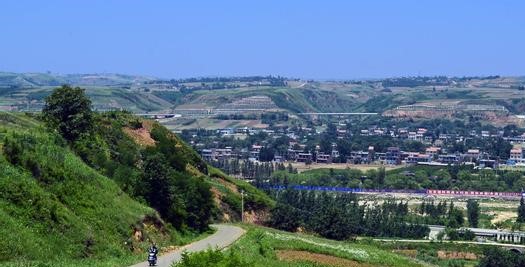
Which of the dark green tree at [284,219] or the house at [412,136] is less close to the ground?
the dark green tree at [284,219]

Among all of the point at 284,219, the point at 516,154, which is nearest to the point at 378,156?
the point at 516,154

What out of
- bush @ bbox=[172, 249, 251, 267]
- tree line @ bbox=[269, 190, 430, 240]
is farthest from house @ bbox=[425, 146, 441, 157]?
bush @ bbox=[172, 249, 251, 267]

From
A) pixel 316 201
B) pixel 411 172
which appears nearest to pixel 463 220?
pixel 316 201

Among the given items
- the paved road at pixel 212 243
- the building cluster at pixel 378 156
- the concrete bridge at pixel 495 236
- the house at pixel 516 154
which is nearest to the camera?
the paved road at pixel 212 243

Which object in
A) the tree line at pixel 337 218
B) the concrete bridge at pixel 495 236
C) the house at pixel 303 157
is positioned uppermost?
the tree line at pixel 337 218

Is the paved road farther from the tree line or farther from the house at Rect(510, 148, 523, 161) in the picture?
the house at Rect(510, 148, 523, 161)

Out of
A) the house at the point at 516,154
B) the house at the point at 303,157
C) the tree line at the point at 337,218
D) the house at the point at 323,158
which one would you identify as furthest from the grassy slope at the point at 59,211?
the house at the point at 516,154

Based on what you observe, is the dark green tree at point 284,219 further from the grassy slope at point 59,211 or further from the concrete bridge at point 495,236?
the concrete bridge at point 495,236
